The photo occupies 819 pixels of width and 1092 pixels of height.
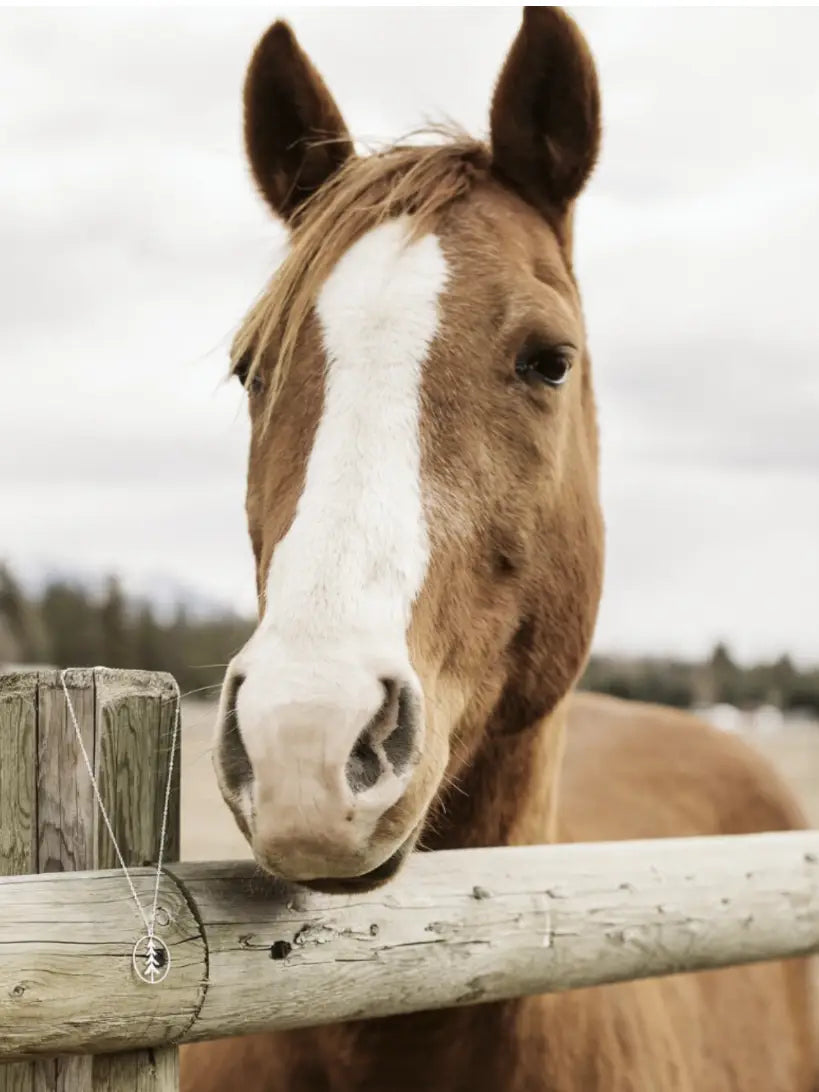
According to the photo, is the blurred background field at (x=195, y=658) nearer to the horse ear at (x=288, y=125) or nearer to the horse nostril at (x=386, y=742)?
the horse ear at (x=288, y=125)

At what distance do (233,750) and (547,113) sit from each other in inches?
63.4

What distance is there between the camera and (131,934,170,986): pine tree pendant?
1541mm

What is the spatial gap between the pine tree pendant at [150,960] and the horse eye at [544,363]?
3.72ft

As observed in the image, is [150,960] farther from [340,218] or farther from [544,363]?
[340,218]

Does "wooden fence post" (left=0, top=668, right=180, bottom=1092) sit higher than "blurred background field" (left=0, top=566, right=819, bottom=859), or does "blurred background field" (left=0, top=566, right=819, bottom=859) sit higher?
"wooden fence post" (left=0, top=668, right=180, bottom=1092)

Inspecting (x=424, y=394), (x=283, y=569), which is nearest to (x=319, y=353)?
(x=424, y=394)

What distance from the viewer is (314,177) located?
8.38 ft

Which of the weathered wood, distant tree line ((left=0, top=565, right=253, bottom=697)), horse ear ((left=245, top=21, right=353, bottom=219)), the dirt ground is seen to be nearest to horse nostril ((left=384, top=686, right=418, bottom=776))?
the dirt ground

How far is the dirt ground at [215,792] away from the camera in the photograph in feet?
26.2

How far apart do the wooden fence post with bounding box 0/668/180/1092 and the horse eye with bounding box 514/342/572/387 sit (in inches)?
34.6

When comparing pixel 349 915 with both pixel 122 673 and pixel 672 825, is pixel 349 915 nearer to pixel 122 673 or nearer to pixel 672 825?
pixel 122 673

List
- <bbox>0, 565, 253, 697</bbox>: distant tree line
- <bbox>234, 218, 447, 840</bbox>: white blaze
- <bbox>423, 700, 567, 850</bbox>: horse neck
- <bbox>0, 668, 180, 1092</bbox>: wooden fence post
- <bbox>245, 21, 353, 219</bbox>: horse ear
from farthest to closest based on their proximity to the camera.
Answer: <bbox>0, 565, 253, 697</bbox>: distant tree line → <bbox>245, 21, 353, 219</bbox>: horse ear → <bbox>423, 700, 567, 850</bbox>: horse neck → <bbox>0, 668, 180, 1092</bbox>: wooden fence post → <bbox>234, 218, 447, 840</bbox>: white blaze

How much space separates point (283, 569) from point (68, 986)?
619 millimetres

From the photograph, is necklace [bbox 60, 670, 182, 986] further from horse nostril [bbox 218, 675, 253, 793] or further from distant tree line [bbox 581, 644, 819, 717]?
distant tree line [bbox 581, 644, 819, 717]
